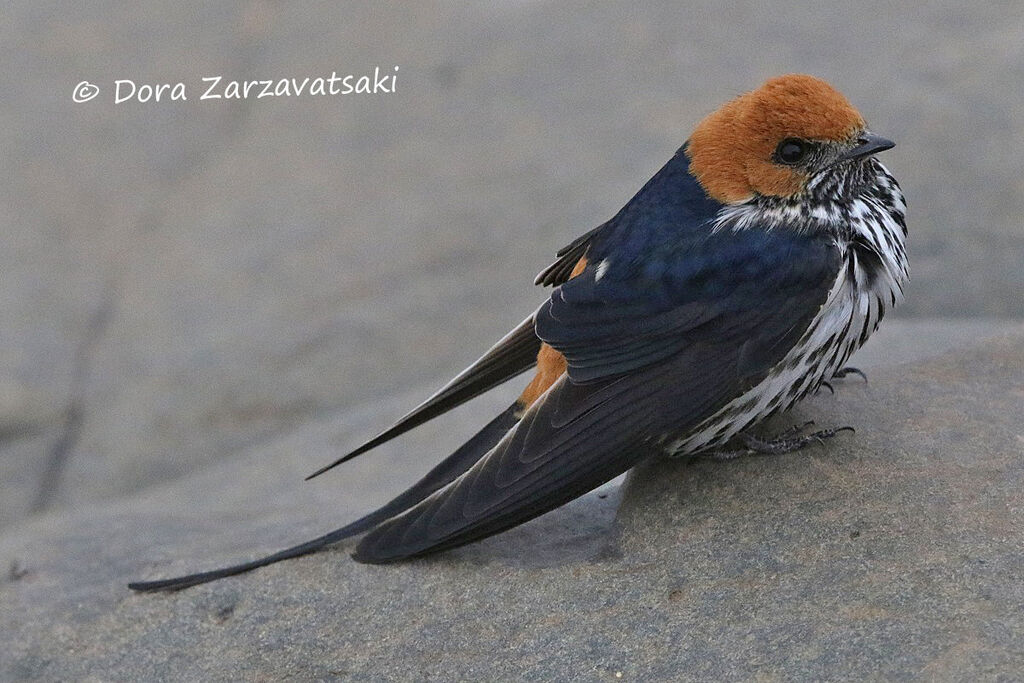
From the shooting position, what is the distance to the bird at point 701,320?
116 inches

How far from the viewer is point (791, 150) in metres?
3.11

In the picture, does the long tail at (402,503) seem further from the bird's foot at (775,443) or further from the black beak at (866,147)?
the black beak at (866,147)

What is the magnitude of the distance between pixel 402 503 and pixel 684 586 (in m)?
0.71

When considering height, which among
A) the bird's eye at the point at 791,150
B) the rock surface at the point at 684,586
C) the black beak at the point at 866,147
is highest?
the bird's eye at the point at 791,150

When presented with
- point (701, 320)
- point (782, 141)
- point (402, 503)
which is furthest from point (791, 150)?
point (402, 503)

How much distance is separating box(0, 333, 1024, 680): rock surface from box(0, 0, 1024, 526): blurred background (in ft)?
4.25

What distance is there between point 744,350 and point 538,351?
568mm

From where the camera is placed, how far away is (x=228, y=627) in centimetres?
308

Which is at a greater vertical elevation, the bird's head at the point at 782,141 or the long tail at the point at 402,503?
the bird's head at the point at 782,141

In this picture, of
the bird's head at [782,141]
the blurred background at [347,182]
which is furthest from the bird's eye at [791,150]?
the blurred background at [347,182]

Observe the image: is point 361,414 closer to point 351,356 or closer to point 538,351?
point 351,356

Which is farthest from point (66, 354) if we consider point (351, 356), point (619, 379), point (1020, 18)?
point (1020, 18)

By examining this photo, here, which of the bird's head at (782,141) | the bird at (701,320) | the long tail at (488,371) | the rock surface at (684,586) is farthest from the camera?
the long tail at (488,371)

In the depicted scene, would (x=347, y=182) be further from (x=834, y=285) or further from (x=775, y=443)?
(x=834, y=285)
